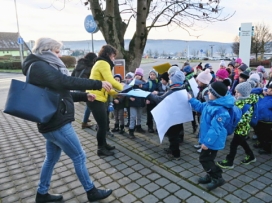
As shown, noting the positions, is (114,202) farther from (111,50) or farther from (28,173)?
(111,50)

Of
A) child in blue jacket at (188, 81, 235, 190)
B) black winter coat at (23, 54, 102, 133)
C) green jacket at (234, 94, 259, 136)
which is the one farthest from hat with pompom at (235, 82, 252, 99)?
black winter coat at (23, 54, 102, 133)

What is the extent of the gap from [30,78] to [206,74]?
3.31m

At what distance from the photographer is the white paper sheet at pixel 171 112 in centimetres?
375

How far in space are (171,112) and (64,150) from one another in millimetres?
1806

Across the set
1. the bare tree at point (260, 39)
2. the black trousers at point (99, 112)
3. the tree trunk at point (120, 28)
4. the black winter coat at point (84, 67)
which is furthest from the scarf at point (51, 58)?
the bare tree at point (260, 39)

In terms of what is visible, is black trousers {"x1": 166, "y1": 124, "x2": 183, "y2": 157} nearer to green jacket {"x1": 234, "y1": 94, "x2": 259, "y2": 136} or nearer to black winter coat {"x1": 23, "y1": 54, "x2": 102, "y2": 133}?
green jacket {"x1": 234, "y1": 94, "x2": 259, "y2": 136}

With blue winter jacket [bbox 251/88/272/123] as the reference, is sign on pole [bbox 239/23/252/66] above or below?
above

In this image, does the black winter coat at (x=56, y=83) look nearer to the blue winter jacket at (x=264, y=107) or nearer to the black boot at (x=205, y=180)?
the black boot at (x=205, y=180)

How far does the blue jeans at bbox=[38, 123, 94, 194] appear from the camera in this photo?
2598 millimetres

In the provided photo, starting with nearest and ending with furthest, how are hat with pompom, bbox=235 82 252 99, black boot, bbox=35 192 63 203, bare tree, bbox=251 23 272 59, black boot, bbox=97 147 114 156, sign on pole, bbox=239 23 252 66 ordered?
black boot, bbox=35 192 63 203
hat with pompom, bbox=235 82 252 99
black boot, bbox=97 147 114 156
sign on pole, bbox=239 23 252 66
bare tree, bbox=251 23 272 59

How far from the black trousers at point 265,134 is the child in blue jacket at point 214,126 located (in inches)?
61.7

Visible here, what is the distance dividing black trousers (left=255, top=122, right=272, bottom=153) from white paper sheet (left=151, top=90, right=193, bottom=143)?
5.09 ft

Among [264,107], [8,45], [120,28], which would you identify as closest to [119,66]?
[120,28]

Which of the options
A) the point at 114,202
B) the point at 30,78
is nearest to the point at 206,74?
the point at 114,202
